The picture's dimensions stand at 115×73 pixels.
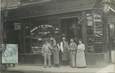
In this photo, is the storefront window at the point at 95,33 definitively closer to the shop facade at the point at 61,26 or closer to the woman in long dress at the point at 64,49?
the shop facade at the point at 61,26

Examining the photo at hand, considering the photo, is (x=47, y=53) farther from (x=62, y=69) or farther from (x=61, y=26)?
(x=61, y=26)

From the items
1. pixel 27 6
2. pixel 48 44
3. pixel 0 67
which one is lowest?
pixel 0 67

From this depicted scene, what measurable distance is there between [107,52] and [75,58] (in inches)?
47.8

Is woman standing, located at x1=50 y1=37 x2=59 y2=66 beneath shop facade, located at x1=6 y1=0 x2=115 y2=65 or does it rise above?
beneath

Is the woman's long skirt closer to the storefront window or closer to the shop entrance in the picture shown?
the storefront window

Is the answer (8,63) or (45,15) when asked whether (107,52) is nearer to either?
(45,15)

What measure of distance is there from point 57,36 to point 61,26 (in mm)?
417

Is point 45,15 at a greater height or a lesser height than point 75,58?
greater

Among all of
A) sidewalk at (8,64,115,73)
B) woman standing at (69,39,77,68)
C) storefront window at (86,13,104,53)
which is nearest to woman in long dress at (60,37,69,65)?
woman standing at (69,39,77,68)

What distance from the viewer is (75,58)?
1109 cm

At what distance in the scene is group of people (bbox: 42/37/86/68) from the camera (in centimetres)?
1105

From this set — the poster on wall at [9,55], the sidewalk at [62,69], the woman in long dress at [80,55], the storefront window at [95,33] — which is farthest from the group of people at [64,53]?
the poster on wall at [9,55]

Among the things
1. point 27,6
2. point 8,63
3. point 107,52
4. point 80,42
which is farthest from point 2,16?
point 107,52

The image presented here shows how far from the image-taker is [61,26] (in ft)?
37.6
